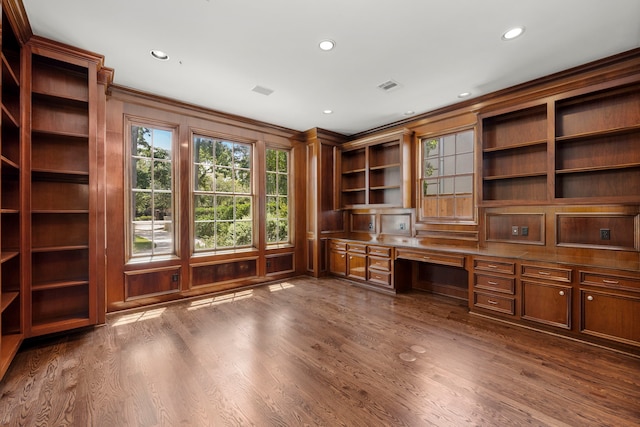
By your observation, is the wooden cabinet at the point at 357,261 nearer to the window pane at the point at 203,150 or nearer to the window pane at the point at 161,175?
the window pane at the point at 203,150

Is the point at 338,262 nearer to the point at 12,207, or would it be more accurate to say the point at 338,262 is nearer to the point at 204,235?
the point at 204,235

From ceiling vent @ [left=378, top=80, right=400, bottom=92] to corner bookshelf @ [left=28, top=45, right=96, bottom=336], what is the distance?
3.16 m

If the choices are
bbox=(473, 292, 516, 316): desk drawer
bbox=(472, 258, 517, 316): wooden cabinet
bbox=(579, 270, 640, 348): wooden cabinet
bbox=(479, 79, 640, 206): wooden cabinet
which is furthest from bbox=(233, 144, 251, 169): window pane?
bbox=(579, 270, 640, 348): wooden cabinet

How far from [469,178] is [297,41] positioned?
2989 millimetres

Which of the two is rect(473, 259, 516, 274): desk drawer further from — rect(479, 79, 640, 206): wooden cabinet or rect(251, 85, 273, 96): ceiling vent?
rect(251, 85, 273, 96): ceiling vent

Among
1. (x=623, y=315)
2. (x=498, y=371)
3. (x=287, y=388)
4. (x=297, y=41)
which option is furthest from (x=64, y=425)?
(x=623, y=315)

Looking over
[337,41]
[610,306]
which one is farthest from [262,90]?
[610,306]

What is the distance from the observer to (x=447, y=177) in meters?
4.29

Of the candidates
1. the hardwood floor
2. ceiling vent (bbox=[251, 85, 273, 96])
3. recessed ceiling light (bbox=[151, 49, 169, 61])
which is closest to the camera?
the hardwood floor

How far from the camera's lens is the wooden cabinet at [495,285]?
10.4ft

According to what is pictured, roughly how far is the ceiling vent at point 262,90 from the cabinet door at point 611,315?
13.4 feet

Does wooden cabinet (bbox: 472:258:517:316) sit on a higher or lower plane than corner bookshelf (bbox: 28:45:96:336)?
lower

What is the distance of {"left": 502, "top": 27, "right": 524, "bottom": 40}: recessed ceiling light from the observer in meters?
2.39

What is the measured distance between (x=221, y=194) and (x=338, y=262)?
243 centimetres
